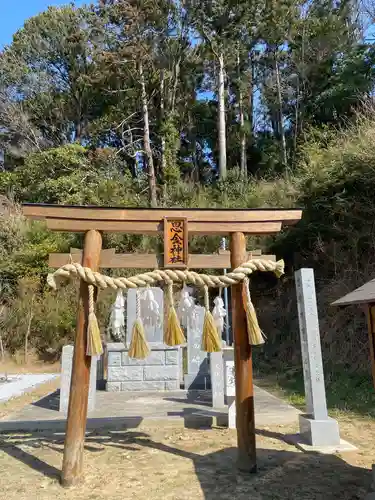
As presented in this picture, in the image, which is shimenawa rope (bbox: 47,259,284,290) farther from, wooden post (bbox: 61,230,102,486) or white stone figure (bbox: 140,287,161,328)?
wooden post (bbox: 61,230,102,486)

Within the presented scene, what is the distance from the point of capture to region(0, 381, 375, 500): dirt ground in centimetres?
327

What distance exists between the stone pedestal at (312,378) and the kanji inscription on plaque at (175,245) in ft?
5.65

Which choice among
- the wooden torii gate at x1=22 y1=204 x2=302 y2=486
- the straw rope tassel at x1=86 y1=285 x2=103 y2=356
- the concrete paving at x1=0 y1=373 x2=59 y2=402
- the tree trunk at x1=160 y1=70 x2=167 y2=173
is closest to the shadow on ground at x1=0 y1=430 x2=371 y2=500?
the wooden torii gate at x1=22 y1=204 x2=302 y2=486

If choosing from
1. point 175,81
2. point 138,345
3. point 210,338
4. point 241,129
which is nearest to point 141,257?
point 138,345

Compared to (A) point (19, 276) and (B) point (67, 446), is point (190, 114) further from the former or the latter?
(B) point (67, 446)

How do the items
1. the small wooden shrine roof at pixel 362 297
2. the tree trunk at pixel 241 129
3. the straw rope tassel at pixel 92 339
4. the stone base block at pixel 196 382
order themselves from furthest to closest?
the tree trunk at pixel 241 129 → the stone base block at pixel 196 382 → the straw rope tassel at pixel 92 339 → the small wooden shrine roof at pixel 362 297

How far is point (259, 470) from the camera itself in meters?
3.70

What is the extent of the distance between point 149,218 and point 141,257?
36cm

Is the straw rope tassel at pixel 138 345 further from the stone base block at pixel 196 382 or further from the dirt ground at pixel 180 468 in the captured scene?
the stone base block at pixel 196 382

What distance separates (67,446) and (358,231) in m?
8.89

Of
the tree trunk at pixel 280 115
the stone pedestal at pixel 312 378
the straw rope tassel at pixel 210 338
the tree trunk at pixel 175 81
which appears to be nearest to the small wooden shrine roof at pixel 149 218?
the straw rope tassel at pixel 210 338

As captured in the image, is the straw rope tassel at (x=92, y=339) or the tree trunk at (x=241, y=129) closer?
the straw rope tassel at (x=92, y=339)

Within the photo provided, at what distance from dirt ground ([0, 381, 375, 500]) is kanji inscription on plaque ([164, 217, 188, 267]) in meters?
1.83

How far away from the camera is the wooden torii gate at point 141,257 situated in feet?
11.5
